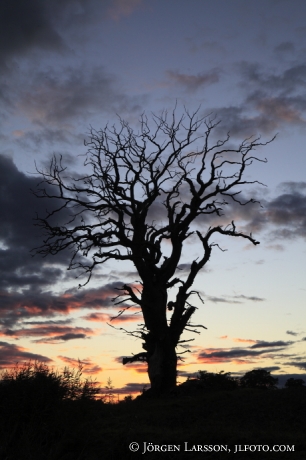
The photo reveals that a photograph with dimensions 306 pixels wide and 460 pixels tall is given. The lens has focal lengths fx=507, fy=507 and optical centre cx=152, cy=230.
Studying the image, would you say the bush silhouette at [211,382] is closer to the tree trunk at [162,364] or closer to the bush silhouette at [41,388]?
the tree trunk at [162,364]

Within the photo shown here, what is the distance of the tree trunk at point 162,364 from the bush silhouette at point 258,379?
10.2 ft

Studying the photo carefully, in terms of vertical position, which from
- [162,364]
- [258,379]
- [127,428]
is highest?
[162,364]

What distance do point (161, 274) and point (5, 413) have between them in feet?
38.9

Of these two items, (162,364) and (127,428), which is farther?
(162,364)

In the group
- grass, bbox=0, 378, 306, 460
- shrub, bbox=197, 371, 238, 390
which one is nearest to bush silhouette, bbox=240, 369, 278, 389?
shrub, bbox=197, 371, 238, 390

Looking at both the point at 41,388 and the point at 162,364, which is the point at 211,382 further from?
the point at 41,388

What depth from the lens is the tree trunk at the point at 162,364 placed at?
2217 cm

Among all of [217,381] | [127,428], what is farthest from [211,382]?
[127,428]

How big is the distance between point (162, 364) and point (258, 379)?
4.41 meters

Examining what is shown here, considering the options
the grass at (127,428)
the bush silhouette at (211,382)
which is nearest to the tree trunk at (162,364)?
the bush silhouette at (211,382)

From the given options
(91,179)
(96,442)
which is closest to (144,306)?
(91,179)

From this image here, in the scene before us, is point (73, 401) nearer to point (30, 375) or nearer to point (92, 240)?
point (30, 375)

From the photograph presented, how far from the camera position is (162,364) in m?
22.5

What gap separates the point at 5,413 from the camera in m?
12.5
